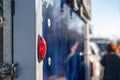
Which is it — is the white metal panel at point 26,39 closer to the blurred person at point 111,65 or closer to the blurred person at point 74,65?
the blurred person at point 74,65

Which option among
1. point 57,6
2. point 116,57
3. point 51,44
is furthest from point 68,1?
point 116,57

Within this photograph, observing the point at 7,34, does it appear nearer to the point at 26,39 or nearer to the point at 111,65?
the point at 26,39

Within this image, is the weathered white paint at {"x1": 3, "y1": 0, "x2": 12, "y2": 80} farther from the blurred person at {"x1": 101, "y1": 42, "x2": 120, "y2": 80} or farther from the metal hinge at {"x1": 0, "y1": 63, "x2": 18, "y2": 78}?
the blurred person at {"x1": 101, "y1": 42, "x2": 120, "y2": 80}

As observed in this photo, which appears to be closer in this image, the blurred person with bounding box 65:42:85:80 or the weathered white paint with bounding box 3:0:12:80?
the weathered white paint with bounding box 3:0:12:80

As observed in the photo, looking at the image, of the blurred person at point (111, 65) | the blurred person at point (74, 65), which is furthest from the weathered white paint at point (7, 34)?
the blurred person at point (111, 65)

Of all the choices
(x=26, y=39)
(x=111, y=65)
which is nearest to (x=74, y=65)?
(x=26, y=39)

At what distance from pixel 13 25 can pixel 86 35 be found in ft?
12.9

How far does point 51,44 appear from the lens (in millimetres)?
3084

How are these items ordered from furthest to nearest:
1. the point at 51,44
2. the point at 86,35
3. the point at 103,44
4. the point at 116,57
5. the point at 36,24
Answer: the point at 103,44 → the point at 116,57 → the point at 86,35 → the point at 51,44 → the point at 36,24

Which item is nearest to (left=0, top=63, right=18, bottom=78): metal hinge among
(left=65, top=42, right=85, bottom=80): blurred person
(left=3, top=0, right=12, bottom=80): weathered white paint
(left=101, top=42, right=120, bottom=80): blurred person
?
(left=3, top=0, right=12, bottom=80): weathered white paint

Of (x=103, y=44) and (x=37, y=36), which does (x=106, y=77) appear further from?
(x=103, y=44)

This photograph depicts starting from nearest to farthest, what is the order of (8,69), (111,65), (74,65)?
1. (8,69)
2. (74,65)
3. (111,65)

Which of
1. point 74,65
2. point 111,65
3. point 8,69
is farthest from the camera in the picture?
point 111,65

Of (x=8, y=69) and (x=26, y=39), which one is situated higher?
(x=26, y=39)
